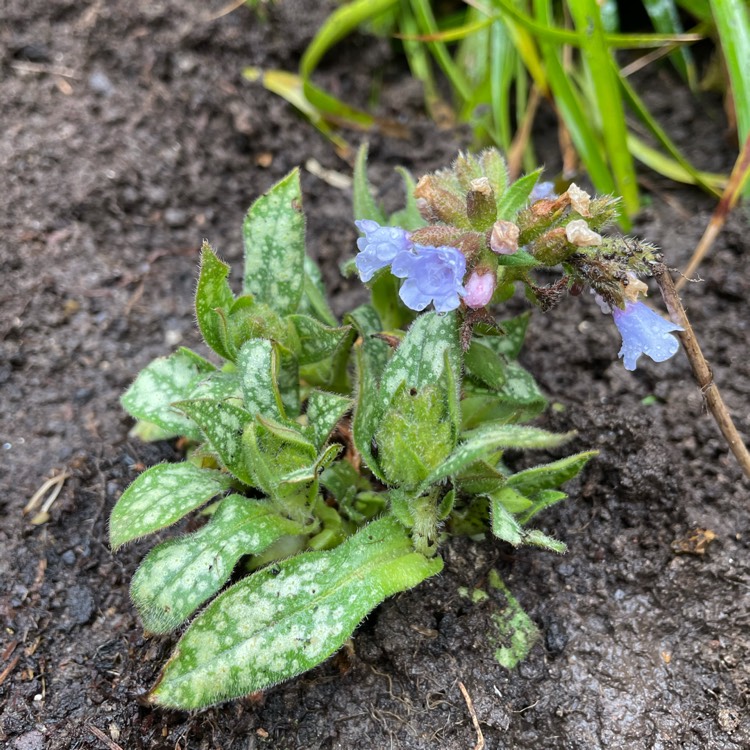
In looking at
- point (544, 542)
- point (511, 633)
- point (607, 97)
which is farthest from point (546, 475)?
point (607, 97)

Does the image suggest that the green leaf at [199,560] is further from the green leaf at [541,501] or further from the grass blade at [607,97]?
the grass blade at [607,97]

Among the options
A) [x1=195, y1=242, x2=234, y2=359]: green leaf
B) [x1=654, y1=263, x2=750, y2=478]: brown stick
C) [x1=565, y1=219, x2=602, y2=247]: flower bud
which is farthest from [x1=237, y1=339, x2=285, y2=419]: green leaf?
[x1=654, y1=263, x2=750, y2=478]: brown stick

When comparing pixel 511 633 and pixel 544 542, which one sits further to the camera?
pixel 511 633

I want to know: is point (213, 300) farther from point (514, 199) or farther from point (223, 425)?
Result: point (514, 199)

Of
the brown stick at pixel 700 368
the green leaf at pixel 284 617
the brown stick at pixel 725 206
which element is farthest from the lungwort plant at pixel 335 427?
the brown stick at pixel 725 206

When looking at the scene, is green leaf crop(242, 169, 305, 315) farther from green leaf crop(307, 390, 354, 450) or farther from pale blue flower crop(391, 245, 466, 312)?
pale blue flower crop(391, 245, 466, 312)

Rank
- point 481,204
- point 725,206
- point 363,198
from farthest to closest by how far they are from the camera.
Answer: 1. point 725,206
2. point 363,198
3. point 481,204

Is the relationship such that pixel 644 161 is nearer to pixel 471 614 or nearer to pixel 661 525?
pixel 661 525
